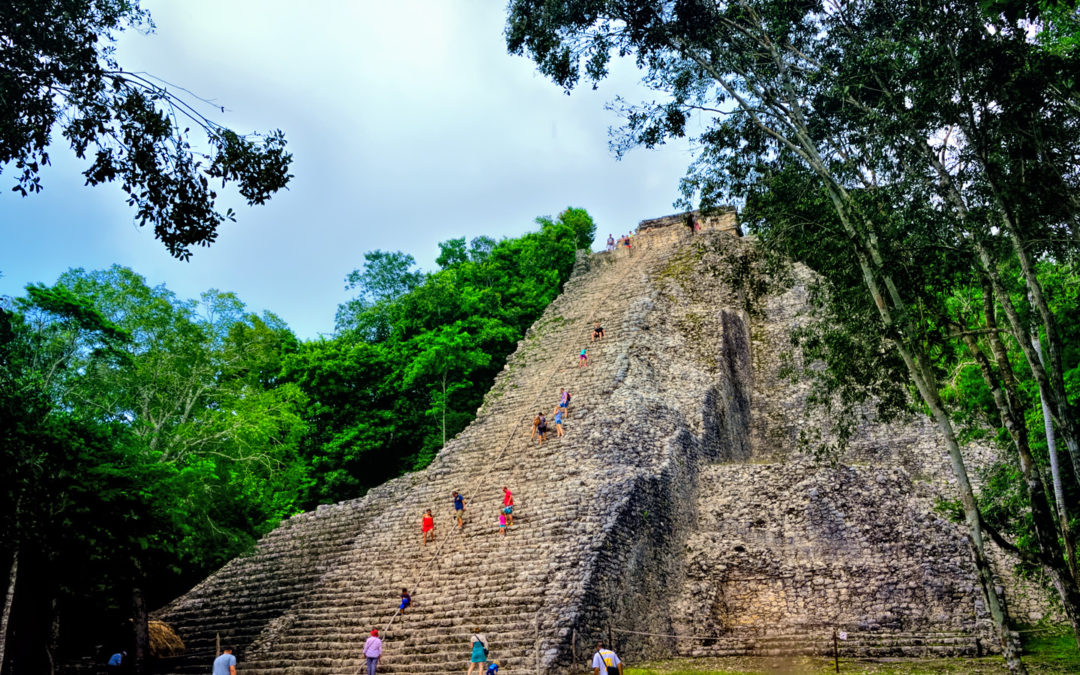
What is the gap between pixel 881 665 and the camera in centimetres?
1043

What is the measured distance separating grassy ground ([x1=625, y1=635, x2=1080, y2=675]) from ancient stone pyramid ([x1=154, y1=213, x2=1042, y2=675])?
1.35ft

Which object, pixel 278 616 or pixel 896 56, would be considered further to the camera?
pixel 278 616

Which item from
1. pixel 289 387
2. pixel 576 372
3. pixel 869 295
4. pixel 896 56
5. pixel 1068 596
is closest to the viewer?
pixel 1068 596

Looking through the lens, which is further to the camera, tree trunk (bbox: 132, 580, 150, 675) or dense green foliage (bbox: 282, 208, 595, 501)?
dense green foliage (bbox: 282, 208, 595, 501)

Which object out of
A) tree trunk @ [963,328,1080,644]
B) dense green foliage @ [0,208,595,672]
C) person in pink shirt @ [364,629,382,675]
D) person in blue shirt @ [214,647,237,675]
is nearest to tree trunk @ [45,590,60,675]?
dense green foliage @ [0,208,595,672]

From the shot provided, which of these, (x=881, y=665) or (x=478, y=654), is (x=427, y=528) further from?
(x=881, y=665)

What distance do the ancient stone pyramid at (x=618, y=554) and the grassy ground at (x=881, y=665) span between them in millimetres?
412

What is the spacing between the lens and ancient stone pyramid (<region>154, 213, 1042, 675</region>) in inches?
458

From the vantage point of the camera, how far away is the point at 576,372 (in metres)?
20.4

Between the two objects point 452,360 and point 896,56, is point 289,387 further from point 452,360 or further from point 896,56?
point 896,56

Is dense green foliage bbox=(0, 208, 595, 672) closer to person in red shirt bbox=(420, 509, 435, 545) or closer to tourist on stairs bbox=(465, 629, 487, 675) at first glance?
person in red shirt bbox=(420, 509, 435, 545)

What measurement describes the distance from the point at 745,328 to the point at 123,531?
61.7 ft

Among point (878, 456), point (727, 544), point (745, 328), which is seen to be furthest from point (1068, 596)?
point (745, 328)

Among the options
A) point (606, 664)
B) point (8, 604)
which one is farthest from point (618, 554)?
point (8, 604)
